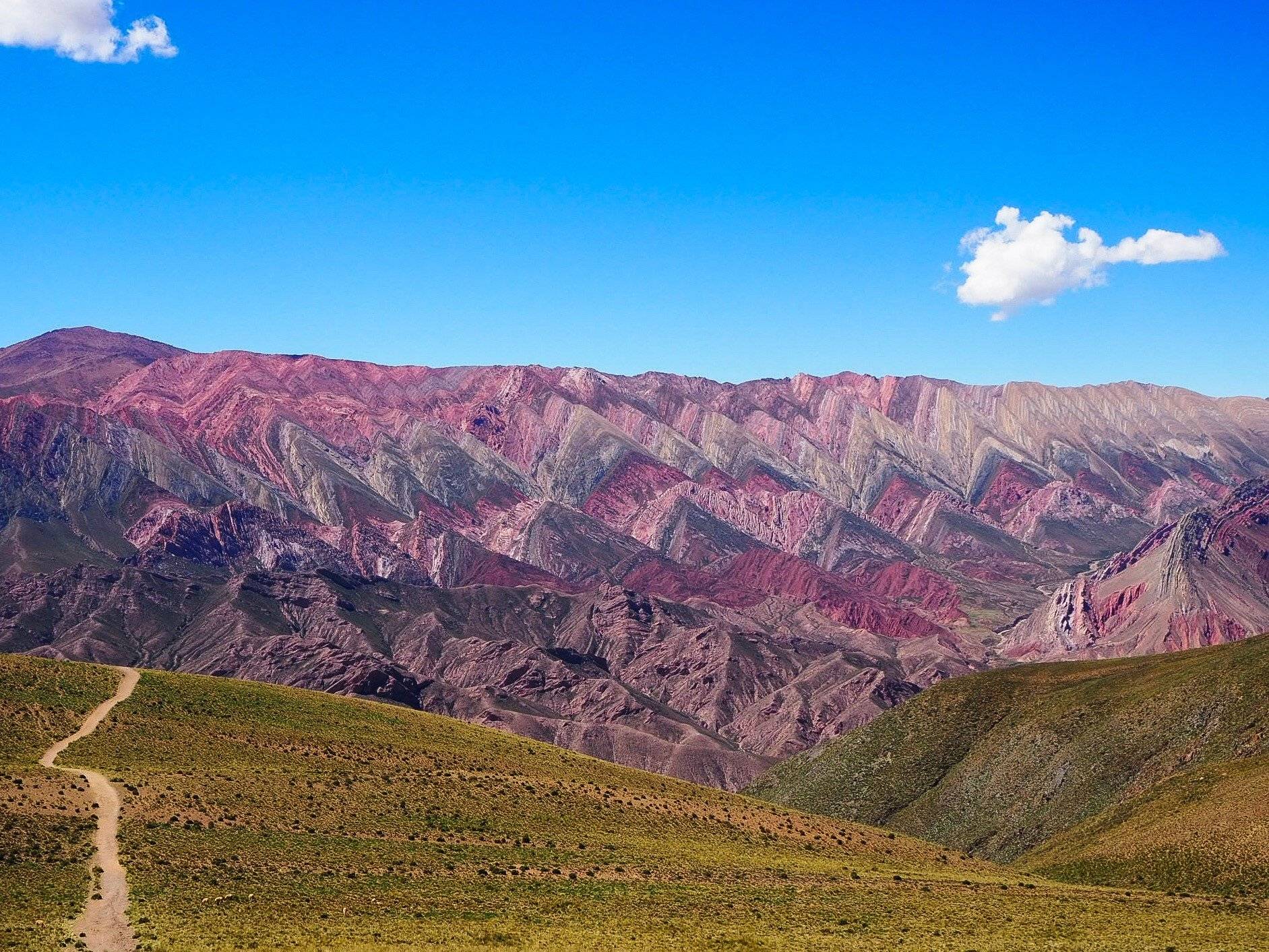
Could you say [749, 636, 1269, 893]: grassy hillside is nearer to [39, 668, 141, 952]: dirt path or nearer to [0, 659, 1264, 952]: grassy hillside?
[0, 659, 1264, 952]: grassy hillside

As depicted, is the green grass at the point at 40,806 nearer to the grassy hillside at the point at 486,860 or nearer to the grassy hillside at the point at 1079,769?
the grassy hillside at the point at 486,860

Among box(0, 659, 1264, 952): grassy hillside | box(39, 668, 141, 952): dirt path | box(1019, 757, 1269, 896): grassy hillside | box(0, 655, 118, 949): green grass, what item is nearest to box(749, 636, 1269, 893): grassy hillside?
box(1019, 757, 1269, 896): grassy hillside

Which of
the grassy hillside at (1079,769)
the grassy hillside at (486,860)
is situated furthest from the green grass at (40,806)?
the grassy hillside at (1079,769)

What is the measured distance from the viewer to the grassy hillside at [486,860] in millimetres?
50594

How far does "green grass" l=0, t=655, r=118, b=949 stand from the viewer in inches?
1855

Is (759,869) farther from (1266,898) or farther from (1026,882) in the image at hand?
(1266,898)

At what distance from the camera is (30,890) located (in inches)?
1957

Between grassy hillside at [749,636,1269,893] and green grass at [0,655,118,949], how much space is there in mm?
60788

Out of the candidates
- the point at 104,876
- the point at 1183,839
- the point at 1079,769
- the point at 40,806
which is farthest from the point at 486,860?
the point at 1079,769

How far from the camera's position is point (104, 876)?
5334cm

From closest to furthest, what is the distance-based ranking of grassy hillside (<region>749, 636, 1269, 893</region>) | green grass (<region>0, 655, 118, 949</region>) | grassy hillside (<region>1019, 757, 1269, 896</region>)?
green grass (<region>0, 655, 118, 949</region>) < grassy hillside (<region>1019, 757, 1269, 896</region>) < grassy hillside (<region>749, 636, 1269, 893</region>)

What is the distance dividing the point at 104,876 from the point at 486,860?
18946 millimetres

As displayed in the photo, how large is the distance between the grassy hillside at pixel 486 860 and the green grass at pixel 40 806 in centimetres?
76

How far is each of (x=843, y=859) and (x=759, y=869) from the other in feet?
32.0
